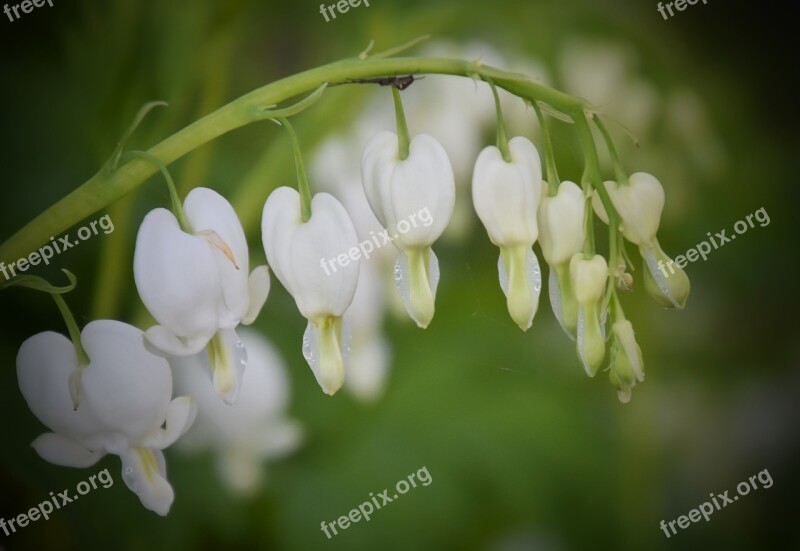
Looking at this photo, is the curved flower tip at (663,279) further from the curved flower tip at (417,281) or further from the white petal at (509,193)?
the curved flower tip at (417,281)

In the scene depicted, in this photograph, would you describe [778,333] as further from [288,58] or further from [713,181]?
[288,58]

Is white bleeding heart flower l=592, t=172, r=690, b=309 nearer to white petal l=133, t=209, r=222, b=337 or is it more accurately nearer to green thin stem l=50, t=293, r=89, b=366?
white petal l=133, t=209, r=222, b=337

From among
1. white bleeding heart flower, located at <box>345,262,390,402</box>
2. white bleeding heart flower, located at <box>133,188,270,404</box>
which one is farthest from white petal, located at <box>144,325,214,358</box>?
white bleeding heart flower, located at <box>345,262,390,402</box>

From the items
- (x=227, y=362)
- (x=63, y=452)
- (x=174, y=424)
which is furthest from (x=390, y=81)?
(x=63, y=452)

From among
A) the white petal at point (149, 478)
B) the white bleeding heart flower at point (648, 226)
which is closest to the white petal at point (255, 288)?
the white petal at point (149, 478)

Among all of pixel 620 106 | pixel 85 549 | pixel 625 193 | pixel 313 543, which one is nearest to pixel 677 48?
pixel 620 106

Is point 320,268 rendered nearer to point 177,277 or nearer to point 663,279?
point 177,277
